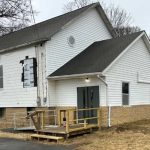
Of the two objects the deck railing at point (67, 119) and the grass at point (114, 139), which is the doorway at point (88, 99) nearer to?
the deck railing at point (67, 119)

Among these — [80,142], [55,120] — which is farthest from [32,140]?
[55,120]

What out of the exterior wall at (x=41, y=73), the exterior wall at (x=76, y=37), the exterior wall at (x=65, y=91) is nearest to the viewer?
the exterior wall at (x=65, y=91)

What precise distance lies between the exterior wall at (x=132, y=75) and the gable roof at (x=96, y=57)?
0.44 meters

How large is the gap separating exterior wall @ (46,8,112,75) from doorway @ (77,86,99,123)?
2.34 metres

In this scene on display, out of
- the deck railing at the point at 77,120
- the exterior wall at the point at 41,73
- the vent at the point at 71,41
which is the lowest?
the deck railing at the point at 77,120

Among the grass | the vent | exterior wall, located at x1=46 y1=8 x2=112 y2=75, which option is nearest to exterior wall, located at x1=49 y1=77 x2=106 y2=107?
exterior wall, located at x1=46 y1=8 x2=112 y2=75

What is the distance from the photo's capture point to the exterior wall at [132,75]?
2062 centimetres

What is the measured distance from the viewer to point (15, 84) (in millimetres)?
24828

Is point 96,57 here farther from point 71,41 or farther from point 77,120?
point 77,120

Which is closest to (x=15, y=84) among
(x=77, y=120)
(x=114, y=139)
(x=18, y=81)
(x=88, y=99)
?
(x=18, y=81)

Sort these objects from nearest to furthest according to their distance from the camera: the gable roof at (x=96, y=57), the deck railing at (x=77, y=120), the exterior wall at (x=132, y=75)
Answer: the deck railing at (x=77, y=120) < the gable roof at (x=96, y=57) < the exterior wall at (x=132, y=75)

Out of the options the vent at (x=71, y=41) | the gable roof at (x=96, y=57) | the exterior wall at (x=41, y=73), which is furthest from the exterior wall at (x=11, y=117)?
the vent at (x=71, y=41)

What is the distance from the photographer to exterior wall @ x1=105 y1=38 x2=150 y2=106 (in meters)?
20.6

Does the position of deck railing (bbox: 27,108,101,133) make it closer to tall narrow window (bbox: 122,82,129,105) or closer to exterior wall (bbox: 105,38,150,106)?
exterior wall (bbox: 105,38,150,106)
